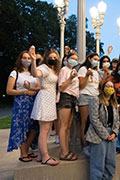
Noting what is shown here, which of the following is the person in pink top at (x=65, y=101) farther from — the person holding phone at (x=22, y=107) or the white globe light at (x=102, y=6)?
the white globe light at (x=102, y=6)

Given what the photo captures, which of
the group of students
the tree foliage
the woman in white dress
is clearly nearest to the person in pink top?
the group of students

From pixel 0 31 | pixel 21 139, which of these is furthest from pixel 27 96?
pixel 0 31

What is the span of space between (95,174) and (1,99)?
27840 mm

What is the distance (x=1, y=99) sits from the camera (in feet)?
97.2

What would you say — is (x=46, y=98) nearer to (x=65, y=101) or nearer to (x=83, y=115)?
(x=65, y=101)

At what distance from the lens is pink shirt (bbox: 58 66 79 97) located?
129 inches

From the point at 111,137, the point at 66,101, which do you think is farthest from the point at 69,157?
the point at 66,101

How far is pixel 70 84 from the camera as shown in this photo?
11.1 feet

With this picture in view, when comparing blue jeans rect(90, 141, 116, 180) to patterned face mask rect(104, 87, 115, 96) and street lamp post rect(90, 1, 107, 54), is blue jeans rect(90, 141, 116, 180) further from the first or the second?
street lamp post rect(90, 1, 107, 54)

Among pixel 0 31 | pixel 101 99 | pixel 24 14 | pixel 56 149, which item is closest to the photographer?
pixel 101 99

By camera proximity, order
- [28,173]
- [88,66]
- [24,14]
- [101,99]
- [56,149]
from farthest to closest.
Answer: [24,14], [56,149], [88,66], [101,99], [28,173]

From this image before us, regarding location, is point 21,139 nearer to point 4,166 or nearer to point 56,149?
point 56,149

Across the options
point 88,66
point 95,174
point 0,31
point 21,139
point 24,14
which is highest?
point 24,14

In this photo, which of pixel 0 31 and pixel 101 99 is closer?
pixel 101 99
